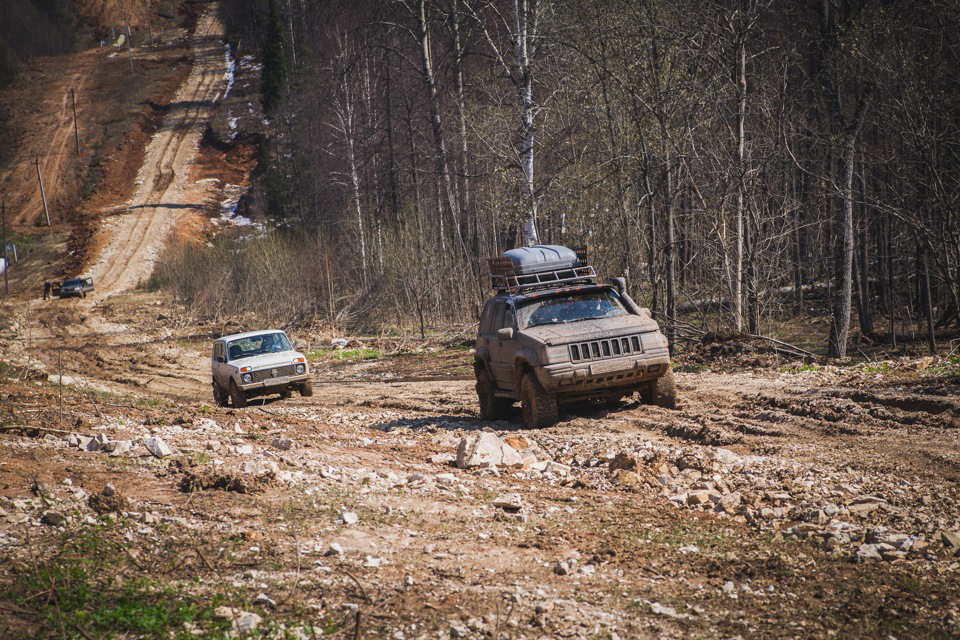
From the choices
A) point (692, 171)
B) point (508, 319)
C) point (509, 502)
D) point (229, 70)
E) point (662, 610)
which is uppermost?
point (229, 70)

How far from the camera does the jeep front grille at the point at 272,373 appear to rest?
1714 cm

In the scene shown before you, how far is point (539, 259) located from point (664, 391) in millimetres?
3095

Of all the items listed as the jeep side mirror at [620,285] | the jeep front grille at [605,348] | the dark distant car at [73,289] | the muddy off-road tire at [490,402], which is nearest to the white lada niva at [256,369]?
the muddy off-road tire at [490,402]

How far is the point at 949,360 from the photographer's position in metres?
11.9

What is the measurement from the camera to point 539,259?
12727mm

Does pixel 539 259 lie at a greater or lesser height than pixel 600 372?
greater

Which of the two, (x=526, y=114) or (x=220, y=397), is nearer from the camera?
(x=220, y=397)

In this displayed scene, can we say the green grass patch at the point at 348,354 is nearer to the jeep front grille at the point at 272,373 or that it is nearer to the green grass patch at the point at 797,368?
the jeep front grille at the point at 272,373

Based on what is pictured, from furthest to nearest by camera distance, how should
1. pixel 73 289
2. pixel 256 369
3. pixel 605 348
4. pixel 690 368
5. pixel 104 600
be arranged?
pixel 73 289 → pixel 256 369 → pixel 690 368 → pixel 605 348 → pixel 104 600

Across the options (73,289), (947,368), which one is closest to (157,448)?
(947,368)

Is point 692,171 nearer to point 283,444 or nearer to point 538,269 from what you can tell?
point 538,269

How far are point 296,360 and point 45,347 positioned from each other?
18319mm

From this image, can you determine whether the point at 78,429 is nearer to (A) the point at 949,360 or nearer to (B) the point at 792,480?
(B) the point at 792,480

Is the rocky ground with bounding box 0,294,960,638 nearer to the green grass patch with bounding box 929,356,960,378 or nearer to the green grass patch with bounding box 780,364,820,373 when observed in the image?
the green grass patch with bounding box 929,356,960,378
